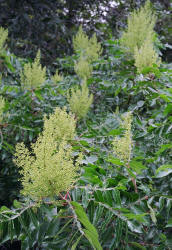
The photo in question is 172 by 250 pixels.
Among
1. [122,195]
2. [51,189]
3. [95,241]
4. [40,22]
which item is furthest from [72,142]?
[40,22]

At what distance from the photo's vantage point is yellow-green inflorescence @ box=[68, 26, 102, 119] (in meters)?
2.77

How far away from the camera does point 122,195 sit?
1692mm

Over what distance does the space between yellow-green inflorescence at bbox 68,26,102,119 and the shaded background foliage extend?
5.41ft

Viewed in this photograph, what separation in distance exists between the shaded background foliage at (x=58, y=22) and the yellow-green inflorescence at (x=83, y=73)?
1649mm

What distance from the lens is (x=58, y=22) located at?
5.71 meters

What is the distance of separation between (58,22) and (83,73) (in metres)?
2.60

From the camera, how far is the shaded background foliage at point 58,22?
227 inches

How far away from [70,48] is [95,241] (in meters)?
5.62

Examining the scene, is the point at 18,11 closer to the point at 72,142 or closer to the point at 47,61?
the point at 47,61

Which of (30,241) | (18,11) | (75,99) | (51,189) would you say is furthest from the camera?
(18,11)

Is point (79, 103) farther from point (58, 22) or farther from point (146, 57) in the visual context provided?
point (58, 22)

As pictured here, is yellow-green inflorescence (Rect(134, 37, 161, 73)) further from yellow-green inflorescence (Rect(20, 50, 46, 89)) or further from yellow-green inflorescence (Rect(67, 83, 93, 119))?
yellow-green inflorescence (Rect(20, 50, 46, 89))

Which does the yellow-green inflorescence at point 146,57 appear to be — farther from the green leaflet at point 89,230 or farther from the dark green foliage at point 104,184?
the green leaflet at point 89,230

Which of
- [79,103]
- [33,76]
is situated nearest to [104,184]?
[79,103]
